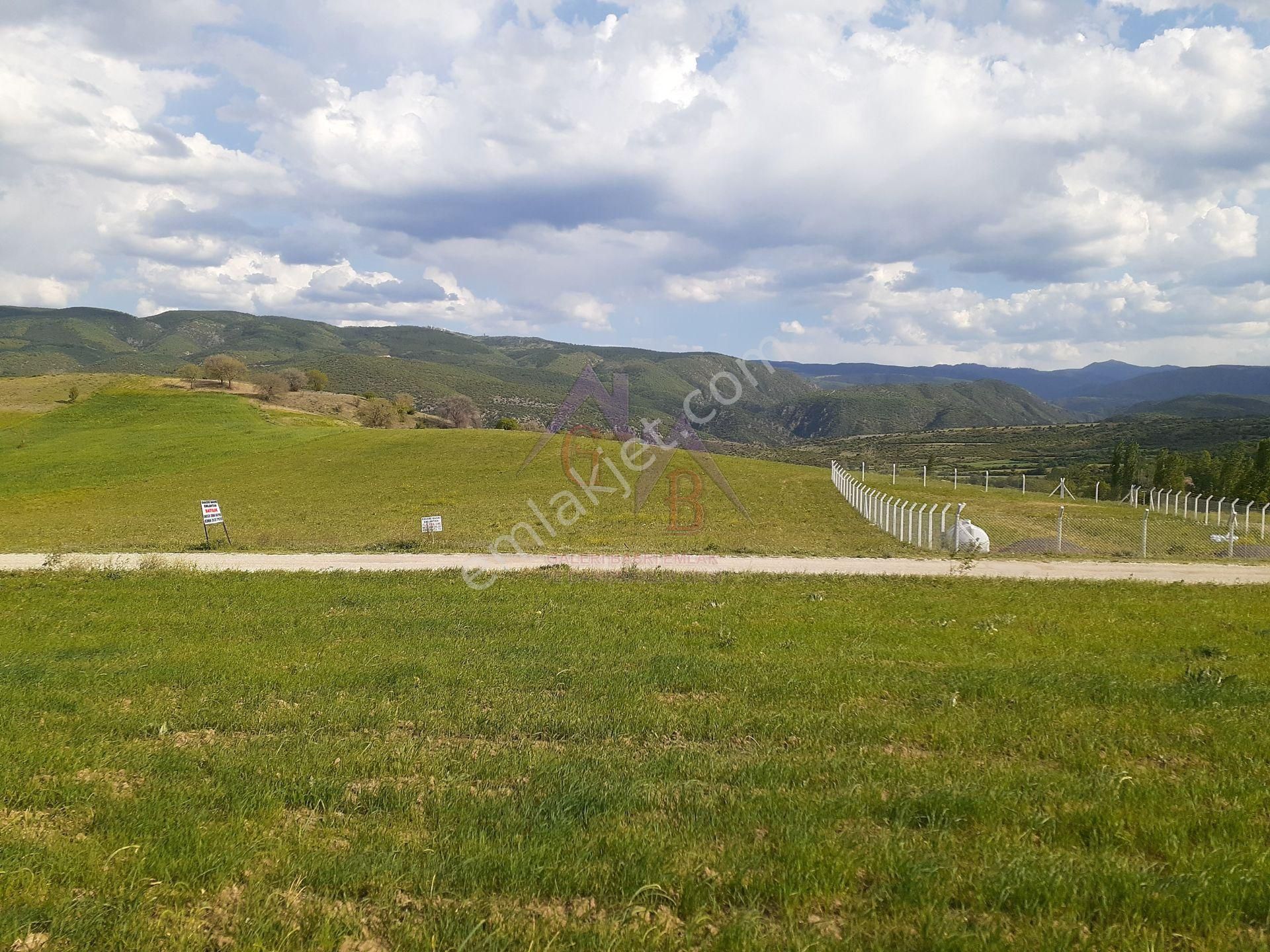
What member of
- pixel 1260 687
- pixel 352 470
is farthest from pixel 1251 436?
pixel 1260 687

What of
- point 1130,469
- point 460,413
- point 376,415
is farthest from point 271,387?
point 1130,469

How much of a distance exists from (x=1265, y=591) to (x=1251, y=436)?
197m

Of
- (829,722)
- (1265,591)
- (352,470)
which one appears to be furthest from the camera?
(352,470)

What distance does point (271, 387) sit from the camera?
376 ft

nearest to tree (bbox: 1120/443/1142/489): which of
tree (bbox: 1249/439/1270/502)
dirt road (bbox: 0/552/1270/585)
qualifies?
tree (bbox: 1249/439/1270/502)

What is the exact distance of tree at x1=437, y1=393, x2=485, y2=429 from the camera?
4893 inches

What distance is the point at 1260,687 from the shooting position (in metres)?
8.41

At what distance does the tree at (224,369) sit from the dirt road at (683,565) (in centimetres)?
11176

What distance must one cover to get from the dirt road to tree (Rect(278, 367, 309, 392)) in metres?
107

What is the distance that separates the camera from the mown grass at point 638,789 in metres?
4.03

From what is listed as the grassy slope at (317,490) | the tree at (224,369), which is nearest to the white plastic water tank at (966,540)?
the grassy slope at (317,490)

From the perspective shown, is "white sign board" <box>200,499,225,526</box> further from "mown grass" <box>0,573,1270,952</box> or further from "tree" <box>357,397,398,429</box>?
"tree" <box>357,397,398,429</box>

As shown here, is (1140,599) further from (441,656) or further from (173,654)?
(173,654)

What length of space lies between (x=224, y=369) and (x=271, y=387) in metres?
15.7
